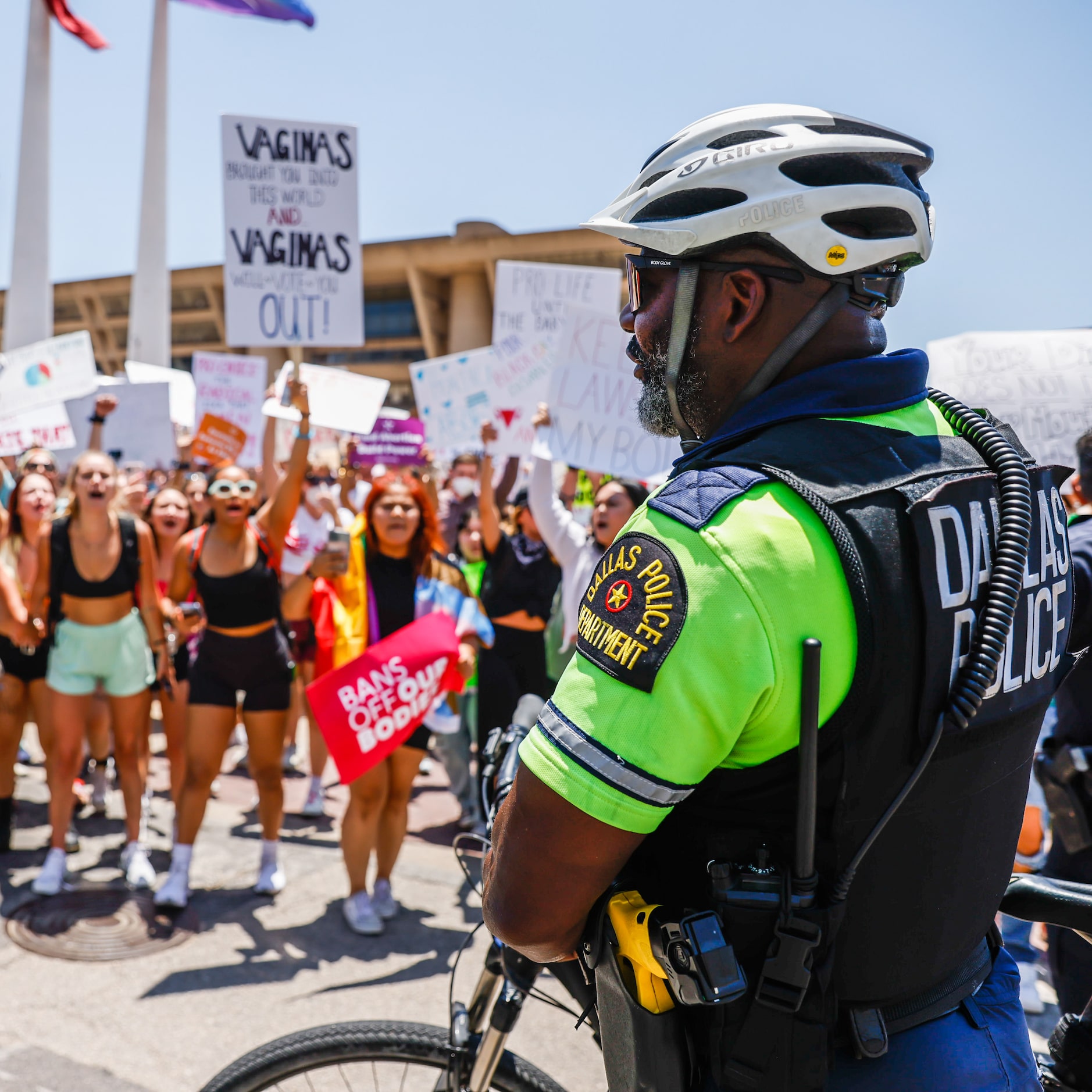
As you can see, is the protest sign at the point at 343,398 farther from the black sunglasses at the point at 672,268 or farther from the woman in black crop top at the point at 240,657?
the black sunglasses at the point at 672,268

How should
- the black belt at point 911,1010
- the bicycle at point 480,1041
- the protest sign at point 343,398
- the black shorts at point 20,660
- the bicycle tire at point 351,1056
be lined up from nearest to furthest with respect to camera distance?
the black belt at point 911,1010 < the bicycle at point 480,1041 < the bicycle tire at point 351,1056 < the black shorts at point 20,660 < the protest sign at point 343,398

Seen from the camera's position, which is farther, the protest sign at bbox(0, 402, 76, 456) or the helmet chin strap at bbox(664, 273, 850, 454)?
the protest sign at bbox(0, 402, 76, 456)

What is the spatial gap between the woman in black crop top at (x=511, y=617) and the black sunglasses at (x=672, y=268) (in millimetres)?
4421

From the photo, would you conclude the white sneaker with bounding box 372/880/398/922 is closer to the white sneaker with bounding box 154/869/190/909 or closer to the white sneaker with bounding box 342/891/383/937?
the white sneaker with bounding box 342/891/383/937

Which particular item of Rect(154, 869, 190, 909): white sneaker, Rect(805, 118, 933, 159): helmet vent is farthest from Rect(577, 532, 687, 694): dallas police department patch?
Rect(154, 869, 190, 909): white sneaker

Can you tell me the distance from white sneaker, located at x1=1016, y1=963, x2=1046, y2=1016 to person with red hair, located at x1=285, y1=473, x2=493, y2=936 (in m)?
2.58

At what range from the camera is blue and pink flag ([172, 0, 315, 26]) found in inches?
827

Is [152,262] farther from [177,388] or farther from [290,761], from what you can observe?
[290,761]

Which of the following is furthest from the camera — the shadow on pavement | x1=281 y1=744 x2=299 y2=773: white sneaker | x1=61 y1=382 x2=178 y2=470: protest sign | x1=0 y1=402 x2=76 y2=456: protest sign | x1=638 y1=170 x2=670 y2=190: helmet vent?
x1=61 y1=382 x2=178 y2=470: protest sign

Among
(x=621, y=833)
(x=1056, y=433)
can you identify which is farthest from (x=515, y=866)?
(x=1056, y=433)

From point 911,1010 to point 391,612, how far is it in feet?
11.9

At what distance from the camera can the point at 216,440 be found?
835 cm

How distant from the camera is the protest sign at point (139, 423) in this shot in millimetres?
8617

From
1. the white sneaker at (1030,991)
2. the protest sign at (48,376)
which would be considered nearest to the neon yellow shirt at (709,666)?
the white sneaker at (1030,991)
